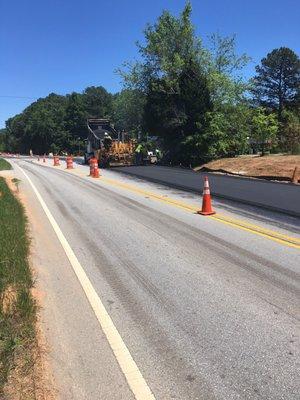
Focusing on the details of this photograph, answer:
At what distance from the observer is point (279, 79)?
90.0 m

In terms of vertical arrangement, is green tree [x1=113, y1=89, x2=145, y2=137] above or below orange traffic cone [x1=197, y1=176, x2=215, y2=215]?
above

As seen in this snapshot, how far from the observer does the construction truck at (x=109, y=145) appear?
1465 inches

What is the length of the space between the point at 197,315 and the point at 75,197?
→ 12.9m

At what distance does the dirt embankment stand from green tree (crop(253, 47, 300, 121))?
60.9 metres

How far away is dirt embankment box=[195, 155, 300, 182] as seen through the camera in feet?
77.3

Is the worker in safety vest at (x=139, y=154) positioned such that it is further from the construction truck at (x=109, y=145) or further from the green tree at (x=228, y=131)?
the green tree at (x=228, y=131)

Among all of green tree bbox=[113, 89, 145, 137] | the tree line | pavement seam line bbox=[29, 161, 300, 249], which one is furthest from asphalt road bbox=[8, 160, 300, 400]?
green tree bbox=[113, 89, 145, 137]

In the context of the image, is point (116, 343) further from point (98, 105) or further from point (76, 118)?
point (98, 105)

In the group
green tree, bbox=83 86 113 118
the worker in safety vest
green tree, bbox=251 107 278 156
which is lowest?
the worker in safety vest

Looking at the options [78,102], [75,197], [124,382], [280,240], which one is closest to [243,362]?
[124,382]

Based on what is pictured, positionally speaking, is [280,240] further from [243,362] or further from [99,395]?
[99,395]

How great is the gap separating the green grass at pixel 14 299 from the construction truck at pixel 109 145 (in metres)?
26.2

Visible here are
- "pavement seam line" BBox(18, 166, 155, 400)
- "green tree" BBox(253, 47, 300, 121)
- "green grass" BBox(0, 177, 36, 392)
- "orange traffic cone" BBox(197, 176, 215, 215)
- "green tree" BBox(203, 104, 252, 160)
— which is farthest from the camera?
"green tree" BBox(253, 47, 300, 121)

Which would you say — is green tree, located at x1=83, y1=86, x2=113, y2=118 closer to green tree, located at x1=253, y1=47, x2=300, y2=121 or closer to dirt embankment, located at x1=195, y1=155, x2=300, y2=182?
green tree, located at x1=253, y1=47, x2=300, y2=121
